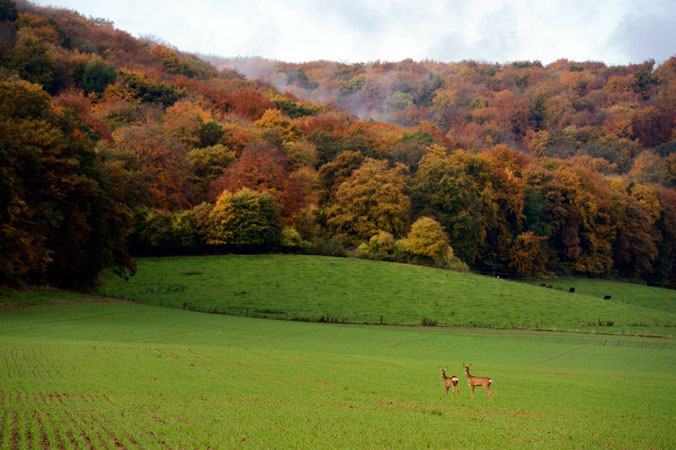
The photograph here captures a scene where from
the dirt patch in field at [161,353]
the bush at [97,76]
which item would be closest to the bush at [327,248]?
the dirt patch in field at [161,353]

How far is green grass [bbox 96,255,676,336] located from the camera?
45.9 m

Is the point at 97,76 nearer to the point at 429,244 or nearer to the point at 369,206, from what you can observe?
the point at 369,206

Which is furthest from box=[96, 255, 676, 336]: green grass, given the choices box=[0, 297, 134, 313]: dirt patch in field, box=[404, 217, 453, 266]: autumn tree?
box=[0, 297, 134, 313]: dirt patch in field

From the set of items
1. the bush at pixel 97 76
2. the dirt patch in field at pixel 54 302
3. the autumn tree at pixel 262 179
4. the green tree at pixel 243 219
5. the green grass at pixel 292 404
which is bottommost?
the dirt patch in field at pixel 54 302

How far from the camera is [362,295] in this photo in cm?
5184

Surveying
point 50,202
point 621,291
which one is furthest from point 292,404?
point 621,291

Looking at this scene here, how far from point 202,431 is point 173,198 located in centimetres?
5975

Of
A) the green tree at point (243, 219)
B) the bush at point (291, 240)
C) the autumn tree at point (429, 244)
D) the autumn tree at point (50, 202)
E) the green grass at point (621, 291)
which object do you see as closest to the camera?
the autumn tree at point (50, 202)

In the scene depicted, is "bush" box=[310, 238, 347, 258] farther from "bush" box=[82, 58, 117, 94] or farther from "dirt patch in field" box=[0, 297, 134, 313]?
"bush" box=[82, 58, 117, 94]

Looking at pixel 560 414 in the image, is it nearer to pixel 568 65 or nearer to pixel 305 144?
pixel 305 144

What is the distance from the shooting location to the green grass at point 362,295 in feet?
151

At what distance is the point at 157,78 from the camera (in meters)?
106

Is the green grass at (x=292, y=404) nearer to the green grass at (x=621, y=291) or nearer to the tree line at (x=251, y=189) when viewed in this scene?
the tree line at (x=251, y=189)

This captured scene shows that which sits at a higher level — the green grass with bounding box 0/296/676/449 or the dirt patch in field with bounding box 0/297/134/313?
the green grass with bounding box 0/296/676/449
